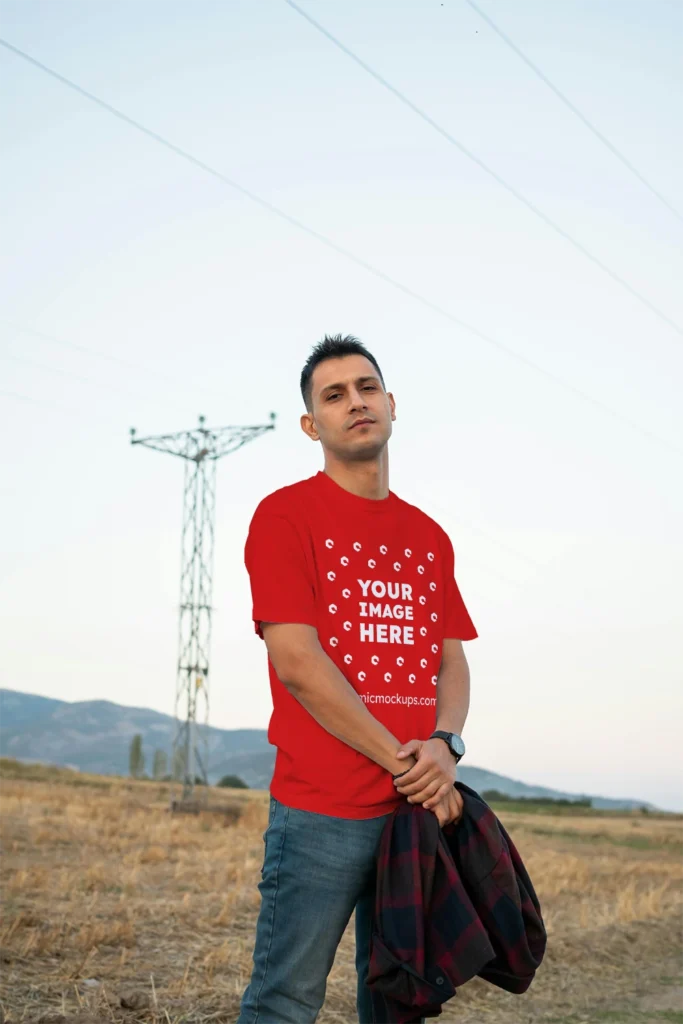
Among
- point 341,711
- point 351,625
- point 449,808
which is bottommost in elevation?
point 449,808

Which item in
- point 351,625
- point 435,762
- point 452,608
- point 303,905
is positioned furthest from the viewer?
point 452,608

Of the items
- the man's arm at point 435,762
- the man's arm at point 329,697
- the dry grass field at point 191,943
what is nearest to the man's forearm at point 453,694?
the man's arm at point 435,762

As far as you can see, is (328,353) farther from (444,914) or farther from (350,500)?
(444,914)

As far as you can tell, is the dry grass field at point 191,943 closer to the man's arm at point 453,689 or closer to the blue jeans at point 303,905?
the blue jeans at point 303,905

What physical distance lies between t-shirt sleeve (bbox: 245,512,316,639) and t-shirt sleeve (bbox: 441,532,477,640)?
0.63 m

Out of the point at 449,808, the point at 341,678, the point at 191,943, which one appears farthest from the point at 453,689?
the point at 191,943

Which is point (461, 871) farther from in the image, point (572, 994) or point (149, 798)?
point (149, 798)

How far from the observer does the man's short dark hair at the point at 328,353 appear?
359cm

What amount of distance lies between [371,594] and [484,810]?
0.72 m

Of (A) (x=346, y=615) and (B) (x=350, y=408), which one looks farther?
(B) (x=350, y=408)

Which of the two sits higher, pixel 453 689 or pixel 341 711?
pixel 453 689

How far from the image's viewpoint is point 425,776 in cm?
301

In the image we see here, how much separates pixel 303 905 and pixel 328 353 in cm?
175

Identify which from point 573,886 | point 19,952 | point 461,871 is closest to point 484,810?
point 461,871
